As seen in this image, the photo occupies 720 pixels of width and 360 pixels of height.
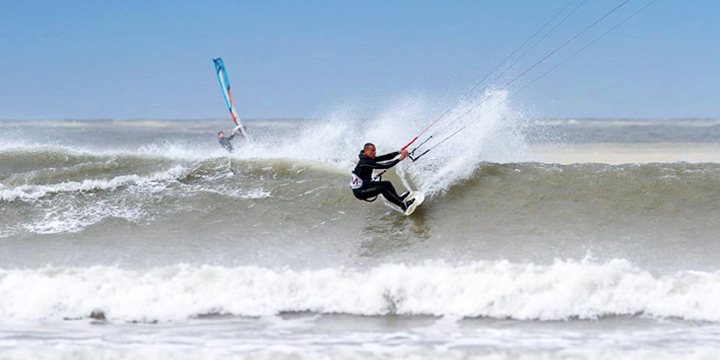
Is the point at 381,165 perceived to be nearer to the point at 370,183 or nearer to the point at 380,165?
the point at 380,165

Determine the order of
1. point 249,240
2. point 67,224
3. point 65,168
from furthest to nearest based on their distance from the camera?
1. point 65,168
2. point 67,224
3. point 249,240

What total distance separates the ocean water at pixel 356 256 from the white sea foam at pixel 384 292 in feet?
0.06

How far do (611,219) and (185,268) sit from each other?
5081 millimetres

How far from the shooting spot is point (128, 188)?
1084cm

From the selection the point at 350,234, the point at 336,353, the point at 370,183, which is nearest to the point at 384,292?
the point at 336,353

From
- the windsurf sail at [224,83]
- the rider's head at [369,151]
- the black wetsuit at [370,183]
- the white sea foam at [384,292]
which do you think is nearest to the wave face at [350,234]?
the white sea foam at [384,292]

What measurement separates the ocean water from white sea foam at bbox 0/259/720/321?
0.02 metres

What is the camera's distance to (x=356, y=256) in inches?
316

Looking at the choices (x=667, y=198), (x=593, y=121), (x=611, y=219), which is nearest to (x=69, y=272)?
(x=611, y=219)

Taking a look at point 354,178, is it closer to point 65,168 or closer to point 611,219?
point 611,219

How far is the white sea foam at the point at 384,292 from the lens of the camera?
643cm

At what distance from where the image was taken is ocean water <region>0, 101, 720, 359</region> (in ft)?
18.6

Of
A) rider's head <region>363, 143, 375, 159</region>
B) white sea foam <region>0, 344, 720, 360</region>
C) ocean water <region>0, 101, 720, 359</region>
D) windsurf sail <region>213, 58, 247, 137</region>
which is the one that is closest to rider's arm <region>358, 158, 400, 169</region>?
rider's head <region>363, 143, 375, 159</region>

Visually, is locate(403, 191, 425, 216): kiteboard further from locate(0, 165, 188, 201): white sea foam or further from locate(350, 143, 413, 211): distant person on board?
locate(0, 165, 188, 201): white sea foam
